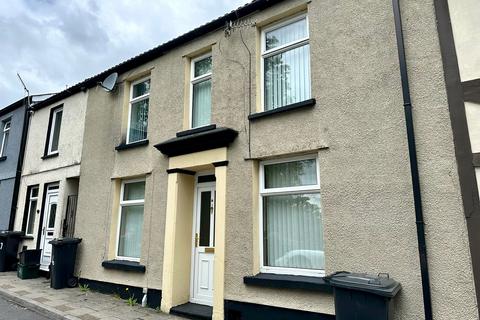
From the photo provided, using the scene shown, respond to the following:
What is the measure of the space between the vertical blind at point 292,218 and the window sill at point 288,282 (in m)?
0.24

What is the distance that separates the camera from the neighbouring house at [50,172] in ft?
31.0

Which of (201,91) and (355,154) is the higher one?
(201,91)

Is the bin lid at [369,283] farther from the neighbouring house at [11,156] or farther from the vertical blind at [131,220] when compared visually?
the neighbouring house at [11,156]

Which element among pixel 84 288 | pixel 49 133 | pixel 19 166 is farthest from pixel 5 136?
pixel 84 288

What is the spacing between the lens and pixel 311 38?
18.1 ft

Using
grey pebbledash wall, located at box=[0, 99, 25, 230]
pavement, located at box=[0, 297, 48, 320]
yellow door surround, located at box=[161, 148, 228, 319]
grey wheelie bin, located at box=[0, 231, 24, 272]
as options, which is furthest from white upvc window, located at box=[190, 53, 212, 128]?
grey pebbledash wall, located at box=[0, 99, 25, 230]

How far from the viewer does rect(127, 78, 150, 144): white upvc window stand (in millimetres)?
8227

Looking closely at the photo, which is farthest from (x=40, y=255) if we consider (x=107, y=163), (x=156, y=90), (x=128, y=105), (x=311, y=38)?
(x=311, y=38)

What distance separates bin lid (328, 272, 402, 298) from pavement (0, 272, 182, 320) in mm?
3332

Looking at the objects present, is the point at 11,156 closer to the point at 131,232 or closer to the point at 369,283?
the point at 131,232

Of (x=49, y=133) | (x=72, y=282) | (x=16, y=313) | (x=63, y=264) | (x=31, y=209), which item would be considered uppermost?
(x=49, y=133)

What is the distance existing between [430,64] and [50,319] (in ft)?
24.0

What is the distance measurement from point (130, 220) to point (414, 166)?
6.23 m

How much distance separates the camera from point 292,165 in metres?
5.54
